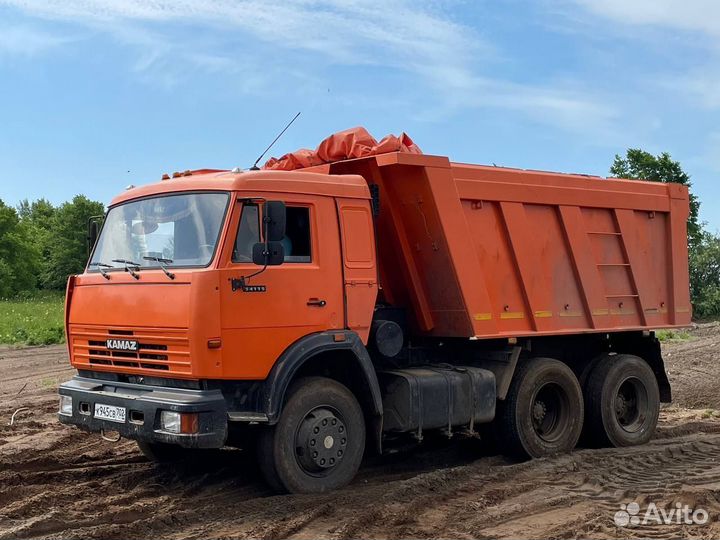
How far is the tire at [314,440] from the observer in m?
7.03

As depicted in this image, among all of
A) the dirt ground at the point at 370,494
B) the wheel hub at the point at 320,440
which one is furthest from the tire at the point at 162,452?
the wheel hub at the point at 320,440

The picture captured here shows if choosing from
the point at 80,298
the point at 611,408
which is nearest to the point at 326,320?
the point at 80,298

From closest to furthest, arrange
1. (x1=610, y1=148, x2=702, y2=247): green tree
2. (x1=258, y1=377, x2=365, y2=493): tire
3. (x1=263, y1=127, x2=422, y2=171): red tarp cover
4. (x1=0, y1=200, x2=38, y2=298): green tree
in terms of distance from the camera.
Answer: (x1=258, y1=377, x2=365, y2=493): tire < (x1=263, y1=127, x2=422, y2=171): red tarp cover < (x1=610, y1=148, x2=702, y2=247): green tree < (x1=0, y1=200, x2=38, y2=298): green tree

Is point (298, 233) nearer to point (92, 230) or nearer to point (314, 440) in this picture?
point (314, 440)

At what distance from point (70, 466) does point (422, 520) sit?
379 centimetres

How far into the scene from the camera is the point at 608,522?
6508 millimetres

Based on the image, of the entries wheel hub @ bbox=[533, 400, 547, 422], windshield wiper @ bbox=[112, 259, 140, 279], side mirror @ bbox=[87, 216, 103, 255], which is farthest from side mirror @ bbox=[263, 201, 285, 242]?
wheel hub @ bbox=[533, 400, 547, 422]

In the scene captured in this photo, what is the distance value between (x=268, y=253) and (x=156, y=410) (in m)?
1.52

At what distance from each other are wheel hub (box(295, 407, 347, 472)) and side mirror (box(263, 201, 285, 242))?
5.12 ft

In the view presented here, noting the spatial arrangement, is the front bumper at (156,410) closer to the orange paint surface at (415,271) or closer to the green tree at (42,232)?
the orange paint surface at (415,271)

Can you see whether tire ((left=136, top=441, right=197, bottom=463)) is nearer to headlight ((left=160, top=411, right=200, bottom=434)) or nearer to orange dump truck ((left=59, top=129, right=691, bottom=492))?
orange dump truck ((left=59, top=129, right=691, bottom=492))

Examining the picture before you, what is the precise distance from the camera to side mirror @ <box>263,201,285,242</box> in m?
6.83

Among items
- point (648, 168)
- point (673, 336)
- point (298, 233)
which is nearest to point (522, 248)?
point (298, 233)

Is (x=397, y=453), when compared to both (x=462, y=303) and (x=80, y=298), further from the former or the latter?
(x=80, y=298)
